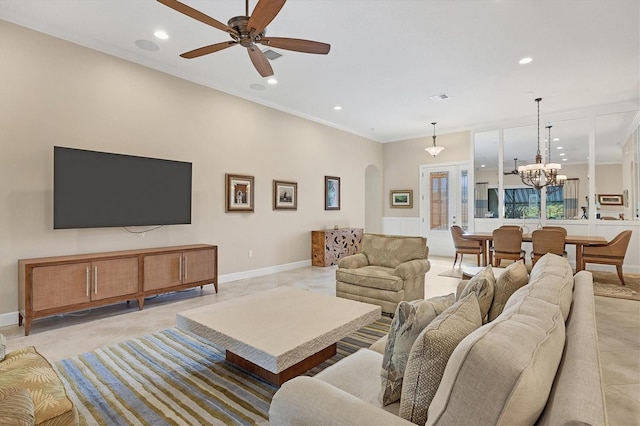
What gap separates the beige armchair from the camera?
3.54 metres

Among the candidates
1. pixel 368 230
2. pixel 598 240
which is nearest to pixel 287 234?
pixel 368 230

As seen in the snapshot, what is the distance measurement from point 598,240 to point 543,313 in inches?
215

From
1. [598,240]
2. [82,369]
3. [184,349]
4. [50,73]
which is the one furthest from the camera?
[598,240]

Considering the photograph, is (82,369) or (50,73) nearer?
(82,369)

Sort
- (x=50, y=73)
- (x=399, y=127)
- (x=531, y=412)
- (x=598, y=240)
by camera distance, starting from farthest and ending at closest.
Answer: (x=399, y=127) → (x=598, y=240) → (x=50, y=73) → (x=531, y=412)

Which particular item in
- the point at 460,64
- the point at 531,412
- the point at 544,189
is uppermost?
the point at 460,64

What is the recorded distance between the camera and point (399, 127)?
7.87 meters

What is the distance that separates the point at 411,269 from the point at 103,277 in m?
3.38

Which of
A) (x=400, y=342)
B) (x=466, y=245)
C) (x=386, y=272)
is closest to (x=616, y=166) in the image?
(x=466, y=245)

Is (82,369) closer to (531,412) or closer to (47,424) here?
(47,424)

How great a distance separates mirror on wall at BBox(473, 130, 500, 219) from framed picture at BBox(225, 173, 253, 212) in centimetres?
524

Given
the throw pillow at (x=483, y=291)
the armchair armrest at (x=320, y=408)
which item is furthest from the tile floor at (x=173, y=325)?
the armchair armrest at (x=320, y=408)

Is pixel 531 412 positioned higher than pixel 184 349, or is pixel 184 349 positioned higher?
pixel 531 412

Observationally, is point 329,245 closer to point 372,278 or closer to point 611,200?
point 372,278
